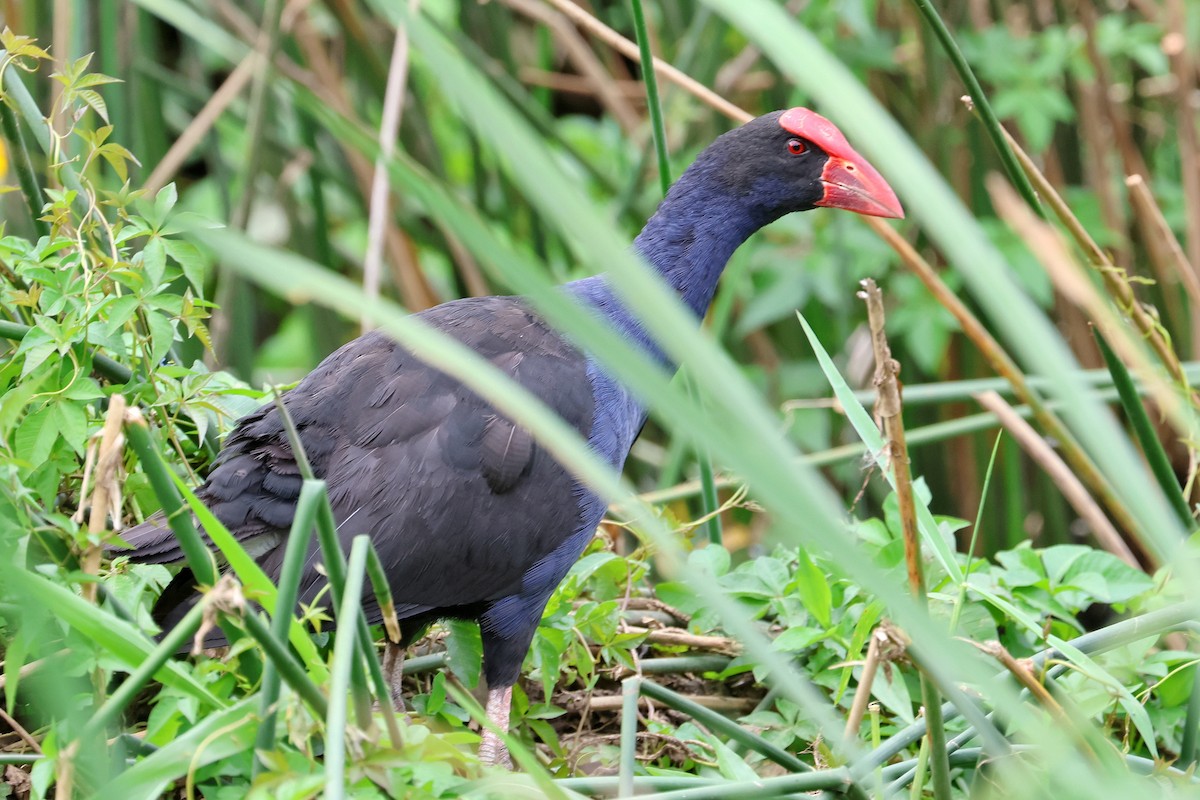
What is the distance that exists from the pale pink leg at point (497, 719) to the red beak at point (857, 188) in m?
0.99

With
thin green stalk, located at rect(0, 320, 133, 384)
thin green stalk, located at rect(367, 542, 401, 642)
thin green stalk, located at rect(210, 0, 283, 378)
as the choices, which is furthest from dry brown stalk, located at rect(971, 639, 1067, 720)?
thin green stalk, located at rect(210, 0, 283, 378)

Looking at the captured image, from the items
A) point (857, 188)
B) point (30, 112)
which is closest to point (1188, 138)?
point (857, 188)

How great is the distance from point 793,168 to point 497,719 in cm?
105

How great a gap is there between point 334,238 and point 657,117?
2.53 metres

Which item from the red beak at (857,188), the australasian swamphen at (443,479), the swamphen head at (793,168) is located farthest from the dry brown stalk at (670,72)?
the australasian swamphen at (443,479)

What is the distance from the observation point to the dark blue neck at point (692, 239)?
7.14 feet

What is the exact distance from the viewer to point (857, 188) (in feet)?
7.19

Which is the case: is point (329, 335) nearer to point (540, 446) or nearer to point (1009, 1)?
point (540, 446)

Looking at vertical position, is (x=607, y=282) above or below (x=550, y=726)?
above

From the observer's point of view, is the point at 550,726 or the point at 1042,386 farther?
the point at 1042,386

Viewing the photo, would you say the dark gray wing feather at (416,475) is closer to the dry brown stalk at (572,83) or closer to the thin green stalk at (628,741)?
the thin green stalk at (628,741)

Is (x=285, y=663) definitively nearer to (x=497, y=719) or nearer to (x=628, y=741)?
(x=628, y=741)

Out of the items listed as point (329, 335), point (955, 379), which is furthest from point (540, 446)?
point (955, 379)

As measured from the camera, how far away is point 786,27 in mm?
699
